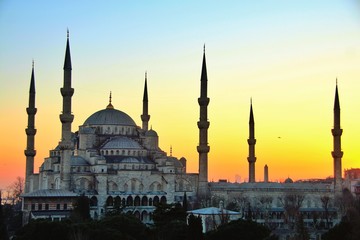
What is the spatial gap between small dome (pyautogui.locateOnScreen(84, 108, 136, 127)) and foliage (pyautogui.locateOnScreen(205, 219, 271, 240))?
23378 mm

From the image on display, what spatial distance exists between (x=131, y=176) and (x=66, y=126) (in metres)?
5.56

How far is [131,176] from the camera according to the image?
145 feet

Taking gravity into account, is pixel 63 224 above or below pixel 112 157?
below

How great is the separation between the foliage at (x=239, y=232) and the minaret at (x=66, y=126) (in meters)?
16.3

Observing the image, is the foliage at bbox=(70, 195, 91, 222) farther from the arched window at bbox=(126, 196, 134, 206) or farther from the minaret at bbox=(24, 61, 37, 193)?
the minaret at bbox=(24, 61, 37, 193)

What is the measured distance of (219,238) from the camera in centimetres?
2572

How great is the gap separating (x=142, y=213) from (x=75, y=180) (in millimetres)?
4347

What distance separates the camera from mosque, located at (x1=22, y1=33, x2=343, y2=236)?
41375 millimetres

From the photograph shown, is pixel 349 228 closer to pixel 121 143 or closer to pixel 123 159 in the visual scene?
pixel 123 159

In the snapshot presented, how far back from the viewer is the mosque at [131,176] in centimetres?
4138

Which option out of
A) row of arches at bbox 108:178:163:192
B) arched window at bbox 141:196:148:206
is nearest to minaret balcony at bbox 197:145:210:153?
row of arches at bbox 108:178:163:192

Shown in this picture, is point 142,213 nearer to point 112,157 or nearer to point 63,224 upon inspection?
point 112,157

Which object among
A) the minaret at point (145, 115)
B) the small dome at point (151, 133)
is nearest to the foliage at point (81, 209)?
the small dome at point (151, 133)

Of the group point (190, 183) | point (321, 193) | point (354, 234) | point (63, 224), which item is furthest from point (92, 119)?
point (354, 234)
